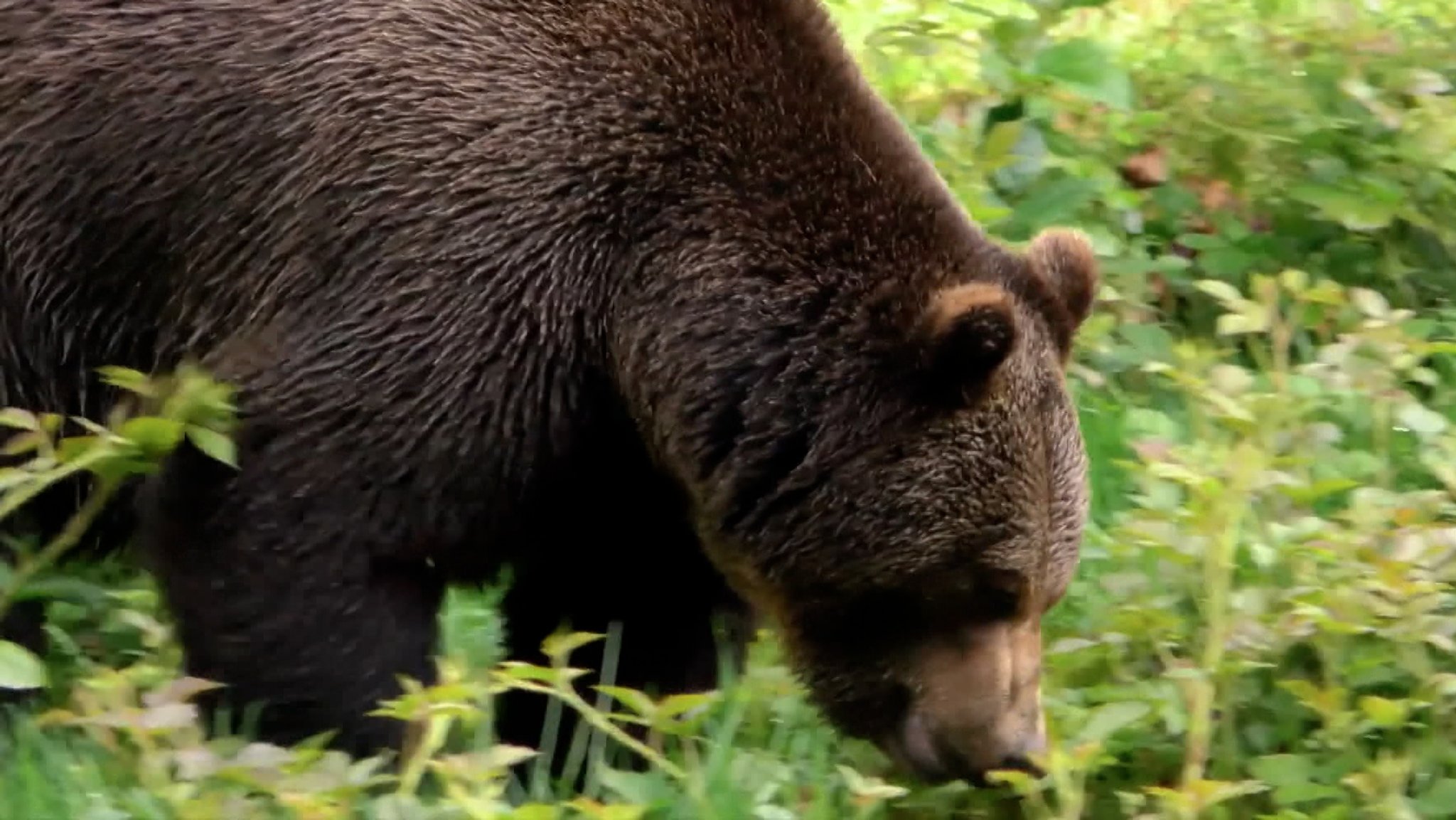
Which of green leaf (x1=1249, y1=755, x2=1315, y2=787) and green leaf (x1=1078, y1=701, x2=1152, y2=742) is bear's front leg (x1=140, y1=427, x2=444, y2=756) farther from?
green leaf (x1=1249, y1=755, x2=1315, y2=787)

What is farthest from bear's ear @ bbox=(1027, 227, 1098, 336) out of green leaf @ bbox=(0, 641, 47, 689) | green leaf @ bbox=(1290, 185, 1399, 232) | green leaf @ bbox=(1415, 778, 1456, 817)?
green leaf @ bbox=(1290, 185, 1399, 232)

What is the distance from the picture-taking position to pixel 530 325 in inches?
165

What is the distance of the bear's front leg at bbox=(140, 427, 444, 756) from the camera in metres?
4.10

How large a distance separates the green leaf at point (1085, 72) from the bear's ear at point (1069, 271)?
1679mm

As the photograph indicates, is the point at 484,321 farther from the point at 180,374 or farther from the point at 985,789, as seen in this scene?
the point at 985,789

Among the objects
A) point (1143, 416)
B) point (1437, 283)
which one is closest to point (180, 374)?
point (1143, 416)

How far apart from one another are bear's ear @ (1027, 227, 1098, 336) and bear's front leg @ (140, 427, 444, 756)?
4.29 ft

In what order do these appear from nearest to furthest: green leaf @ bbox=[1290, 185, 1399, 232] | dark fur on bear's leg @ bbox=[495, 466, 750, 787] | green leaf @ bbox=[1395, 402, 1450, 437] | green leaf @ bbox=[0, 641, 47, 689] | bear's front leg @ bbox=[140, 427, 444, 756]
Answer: green leaf @ bbox=[0, 641, 47, 689] → bear's front leg @ bbox=[140, 427, 444, 756] → dark fur on bear's leg @ bbox=[495, 466, 750, 787] → green leaf @ bbox=[1395, 402, 1450, 437] → green leaf @ bbox=[1290, 185, 1399, 232]

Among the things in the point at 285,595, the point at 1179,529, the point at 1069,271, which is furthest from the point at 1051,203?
the point at 285,595

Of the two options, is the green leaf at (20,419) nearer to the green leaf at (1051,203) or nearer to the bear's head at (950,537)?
the bear's head at (950,537)

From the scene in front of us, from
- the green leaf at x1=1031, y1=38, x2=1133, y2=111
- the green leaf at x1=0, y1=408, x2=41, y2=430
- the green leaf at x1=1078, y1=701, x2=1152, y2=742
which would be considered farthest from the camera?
the green leaf at x1=1031, y1=38, x2=1133, y2=111

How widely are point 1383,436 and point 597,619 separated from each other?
2072 millimetres

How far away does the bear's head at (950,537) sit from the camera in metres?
4.14

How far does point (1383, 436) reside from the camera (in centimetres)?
565
